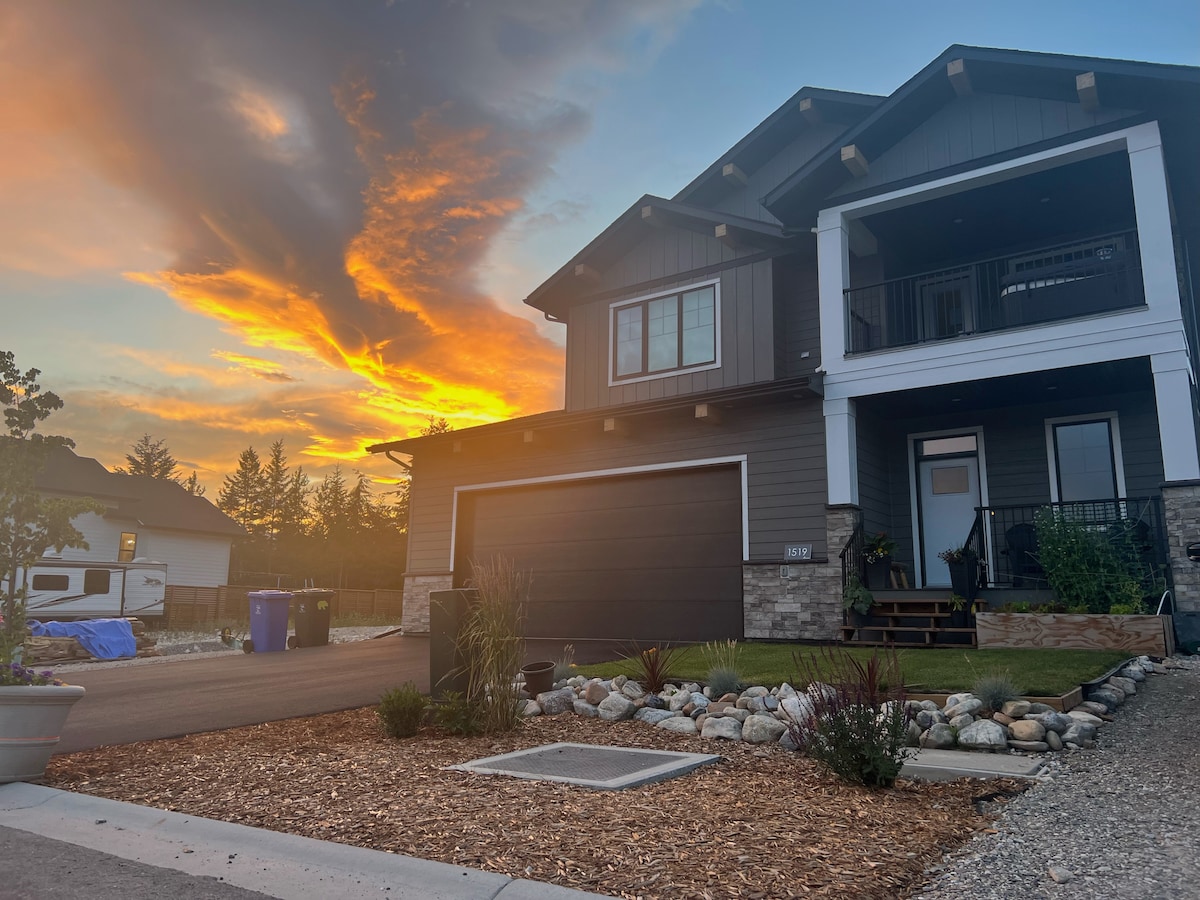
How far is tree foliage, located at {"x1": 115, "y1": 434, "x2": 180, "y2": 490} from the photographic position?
5875 centimetres

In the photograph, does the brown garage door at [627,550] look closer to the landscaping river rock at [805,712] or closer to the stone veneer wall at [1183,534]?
the landscaping river rock at [805,712]

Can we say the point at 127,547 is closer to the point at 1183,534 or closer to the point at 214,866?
the point at 214,866

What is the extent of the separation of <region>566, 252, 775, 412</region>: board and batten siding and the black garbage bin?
17.7 feet

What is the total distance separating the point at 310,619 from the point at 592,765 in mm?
10255

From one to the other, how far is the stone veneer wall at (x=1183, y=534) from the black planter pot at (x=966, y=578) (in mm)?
1948

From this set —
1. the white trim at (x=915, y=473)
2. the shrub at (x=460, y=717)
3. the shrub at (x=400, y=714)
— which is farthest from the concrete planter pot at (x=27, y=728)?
the white trim at (x=915, y=473)

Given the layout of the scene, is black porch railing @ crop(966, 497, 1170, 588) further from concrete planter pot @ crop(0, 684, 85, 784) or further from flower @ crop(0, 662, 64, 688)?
flower @ crop(0, 662, 64, 688)

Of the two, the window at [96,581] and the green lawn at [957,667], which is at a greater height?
the window at [96,581]

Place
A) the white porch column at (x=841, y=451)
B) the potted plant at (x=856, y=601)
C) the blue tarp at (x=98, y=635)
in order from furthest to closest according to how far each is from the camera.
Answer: the blue tarp at (x=98, y=635) → the white porch column at (x=841, y=451) → the potted plant at (x=856, y=601)

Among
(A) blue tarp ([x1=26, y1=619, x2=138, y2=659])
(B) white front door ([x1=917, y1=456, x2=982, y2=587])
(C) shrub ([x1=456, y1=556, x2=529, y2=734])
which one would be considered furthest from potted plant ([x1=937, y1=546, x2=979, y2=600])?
(A) blue tarp ([x1=26, y1=619, x2=138, y2=659])

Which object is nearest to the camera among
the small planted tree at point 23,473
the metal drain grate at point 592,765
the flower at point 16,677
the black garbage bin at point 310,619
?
the metal drain grate at point 592,765

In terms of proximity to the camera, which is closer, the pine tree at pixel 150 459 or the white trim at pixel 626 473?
the white trim at pixel 626 473

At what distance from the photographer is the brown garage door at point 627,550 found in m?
11.7

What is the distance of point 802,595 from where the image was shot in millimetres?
10680
